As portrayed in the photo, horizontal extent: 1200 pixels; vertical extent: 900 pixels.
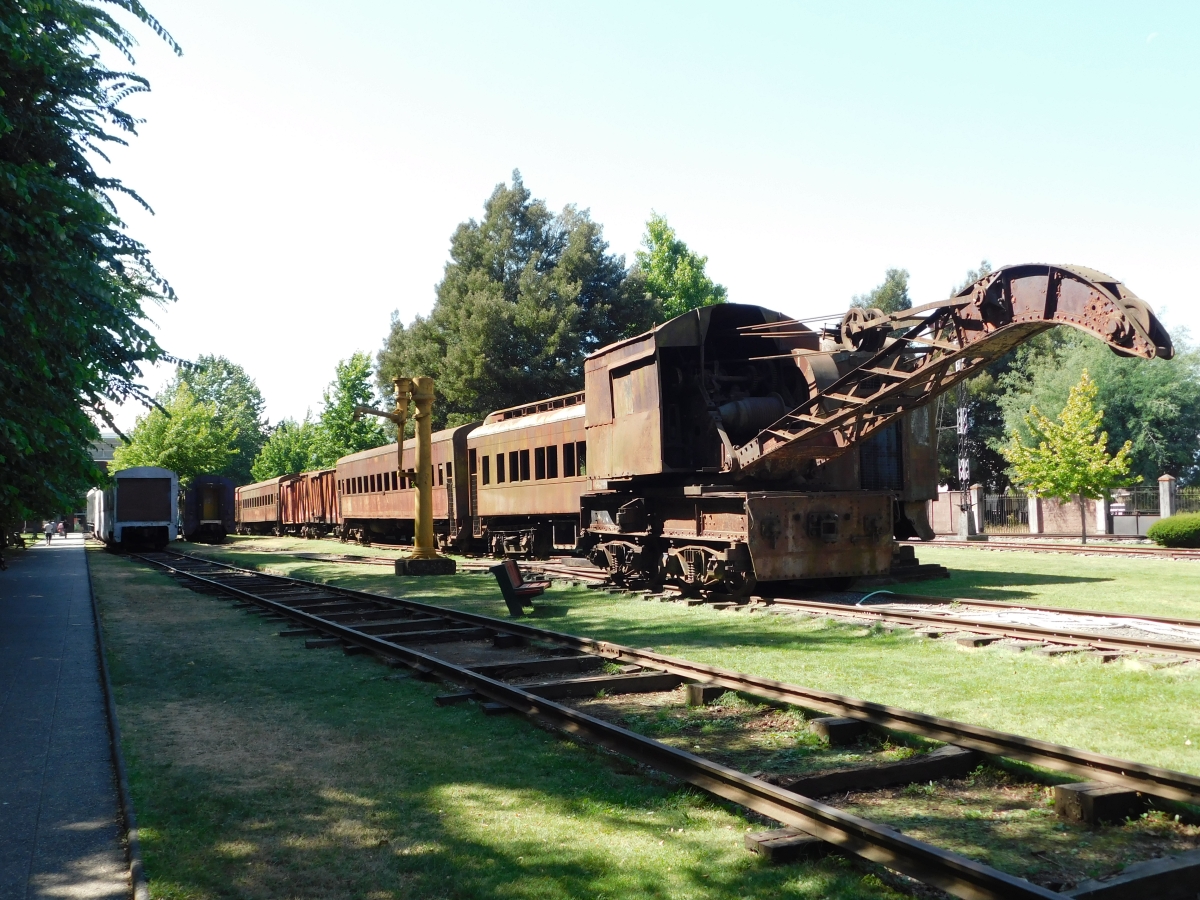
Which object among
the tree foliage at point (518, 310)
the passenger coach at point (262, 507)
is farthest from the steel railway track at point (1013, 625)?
the passenger coach at point (262, 507)

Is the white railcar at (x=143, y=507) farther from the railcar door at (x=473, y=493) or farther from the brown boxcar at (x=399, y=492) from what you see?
the railcar door at (x=473, y=493)

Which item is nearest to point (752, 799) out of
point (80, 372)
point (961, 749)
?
point (961, 749)

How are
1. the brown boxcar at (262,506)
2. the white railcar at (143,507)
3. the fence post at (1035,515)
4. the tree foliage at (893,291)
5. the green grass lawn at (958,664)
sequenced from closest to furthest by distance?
1. the green grass lawn at (958,664)
2. the white railcar at (143,507)
3. the fence post at (1035,515)
4. the brown boxcar at (262,506)
5. the tree foliage at (893,291)

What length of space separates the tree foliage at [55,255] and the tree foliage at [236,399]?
9671 centimetres

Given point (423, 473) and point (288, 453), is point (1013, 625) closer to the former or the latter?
point (423, 473)

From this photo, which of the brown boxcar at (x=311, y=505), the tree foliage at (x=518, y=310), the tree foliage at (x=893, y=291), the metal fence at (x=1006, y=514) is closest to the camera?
the metal fence at (x=1006, y=514)

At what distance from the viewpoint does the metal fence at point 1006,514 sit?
39156 millimetres

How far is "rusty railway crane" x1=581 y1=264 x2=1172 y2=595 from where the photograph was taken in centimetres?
1194

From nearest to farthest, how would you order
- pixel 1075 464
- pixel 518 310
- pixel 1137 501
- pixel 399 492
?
pixel 399 492 → pixel 1075 464 → pixel 1137 501 → pixel 518 310

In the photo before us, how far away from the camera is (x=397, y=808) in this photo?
16.3 feet

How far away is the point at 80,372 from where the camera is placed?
31.1ft

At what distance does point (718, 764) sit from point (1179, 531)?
2387cm

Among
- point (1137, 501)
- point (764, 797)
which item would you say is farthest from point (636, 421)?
point (1137, 501)

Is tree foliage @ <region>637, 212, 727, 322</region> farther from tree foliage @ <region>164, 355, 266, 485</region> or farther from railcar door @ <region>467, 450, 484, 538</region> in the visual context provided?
tree foliage @ <region>164, 355, 266, 485</region>
